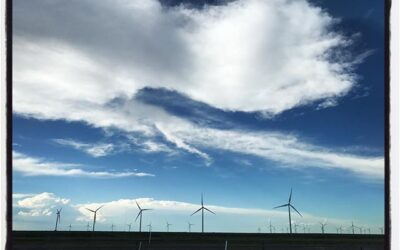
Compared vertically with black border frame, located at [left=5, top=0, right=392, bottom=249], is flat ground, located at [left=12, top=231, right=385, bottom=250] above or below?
below

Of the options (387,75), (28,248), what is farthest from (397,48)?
(28,248)

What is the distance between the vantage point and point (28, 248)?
4781 centimetres

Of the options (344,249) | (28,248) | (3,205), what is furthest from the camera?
(344,249)

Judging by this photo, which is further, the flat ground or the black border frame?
the flat ground

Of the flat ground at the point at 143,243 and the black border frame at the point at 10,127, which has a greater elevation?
the black border frame at the point at 10,127

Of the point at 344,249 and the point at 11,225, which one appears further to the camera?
the point at 344,249

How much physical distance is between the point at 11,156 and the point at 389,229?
277 centimetres

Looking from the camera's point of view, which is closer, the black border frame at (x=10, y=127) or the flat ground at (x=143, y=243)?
the black border frame at (x=10, y=127)

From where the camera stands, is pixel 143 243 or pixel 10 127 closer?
pixel 10 127

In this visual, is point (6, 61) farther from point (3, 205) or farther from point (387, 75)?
point (387, 75)

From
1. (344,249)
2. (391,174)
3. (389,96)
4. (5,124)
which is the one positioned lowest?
(344,249)

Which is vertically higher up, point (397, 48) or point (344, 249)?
point (397, 48)

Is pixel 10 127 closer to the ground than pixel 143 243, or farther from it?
farther from it

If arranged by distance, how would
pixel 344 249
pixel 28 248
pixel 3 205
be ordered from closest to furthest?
pixel 3 205
pixel 28 248
pixel 344 249
